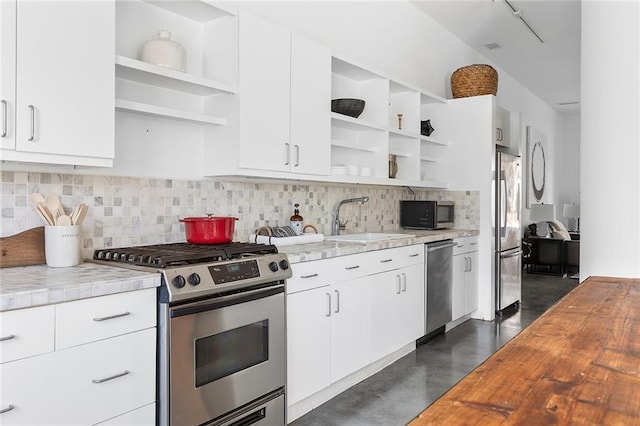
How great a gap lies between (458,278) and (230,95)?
9.88ft

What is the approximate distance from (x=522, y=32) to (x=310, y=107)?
4047mm

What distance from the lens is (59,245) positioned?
2182mm

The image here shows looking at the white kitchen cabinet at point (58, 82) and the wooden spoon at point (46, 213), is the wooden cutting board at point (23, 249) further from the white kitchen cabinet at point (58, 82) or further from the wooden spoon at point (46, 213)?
the white kitchen cabinet at point (58, 82)

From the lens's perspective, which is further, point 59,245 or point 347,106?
point 347,106

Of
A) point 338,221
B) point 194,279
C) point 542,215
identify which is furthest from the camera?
point 542,215

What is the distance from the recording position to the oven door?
2.10 metres

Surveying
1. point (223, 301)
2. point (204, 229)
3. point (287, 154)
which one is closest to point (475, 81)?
point (287, 154)

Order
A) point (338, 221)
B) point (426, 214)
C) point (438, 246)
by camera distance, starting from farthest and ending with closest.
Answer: point (426, 214) → point (438, 246) → point (338, 221)

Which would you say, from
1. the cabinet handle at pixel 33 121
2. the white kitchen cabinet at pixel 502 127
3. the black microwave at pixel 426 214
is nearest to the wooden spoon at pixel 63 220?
the cabinet handle at pixel 33 121

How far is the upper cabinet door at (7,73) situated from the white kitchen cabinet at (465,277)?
152 inches

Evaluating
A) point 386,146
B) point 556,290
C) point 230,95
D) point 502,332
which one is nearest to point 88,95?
point 230,95

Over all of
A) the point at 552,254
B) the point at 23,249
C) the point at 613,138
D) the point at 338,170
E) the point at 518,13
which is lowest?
the point at 552,254

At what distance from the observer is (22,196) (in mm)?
2227

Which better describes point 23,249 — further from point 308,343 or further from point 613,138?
point 613,138
